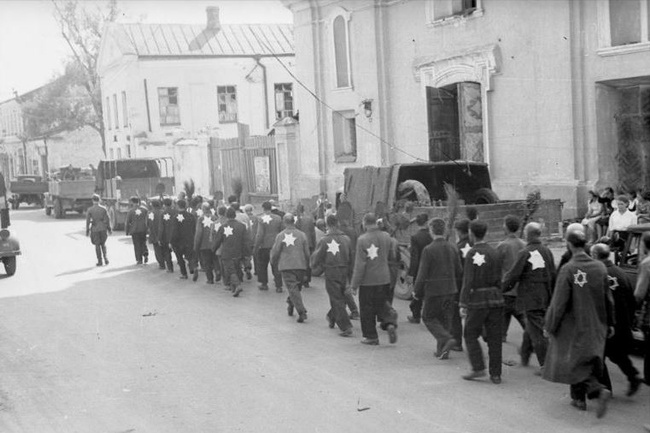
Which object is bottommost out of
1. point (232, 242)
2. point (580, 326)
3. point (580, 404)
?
point (580, 404)

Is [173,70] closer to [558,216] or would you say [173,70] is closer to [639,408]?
[558,216]

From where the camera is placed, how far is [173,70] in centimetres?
4378

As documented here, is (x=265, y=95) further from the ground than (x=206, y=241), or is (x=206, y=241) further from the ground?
(x=265, y=95)

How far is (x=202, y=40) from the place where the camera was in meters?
45.6

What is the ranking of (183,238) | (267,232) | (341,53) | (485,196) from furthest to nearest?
(341,53), (183,238), (485,196), (267,232)

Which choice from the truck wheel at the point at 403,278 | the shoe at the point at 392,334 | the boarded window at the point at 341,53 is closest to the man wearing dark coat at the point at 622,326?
the shoe at the point at 392,334

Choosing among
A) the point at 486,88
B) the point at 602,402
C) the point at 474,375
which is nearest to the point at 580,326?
the point at 602,402

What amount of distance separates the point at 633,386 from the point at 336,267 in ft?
13.8

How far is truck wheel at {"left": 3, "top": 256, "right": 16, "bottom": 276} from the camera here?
18.1m

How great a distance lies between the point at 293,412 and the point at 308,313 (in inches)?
196

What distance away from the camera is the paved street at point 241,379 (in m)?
7.33

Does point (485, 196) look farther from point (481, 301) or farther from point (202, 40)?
point (202, 40)

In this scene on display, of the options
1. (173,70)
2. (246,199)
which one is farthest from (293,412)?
(173,70)

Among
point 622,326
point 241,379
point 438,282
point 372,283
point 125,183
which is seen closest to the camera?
point 622,326
